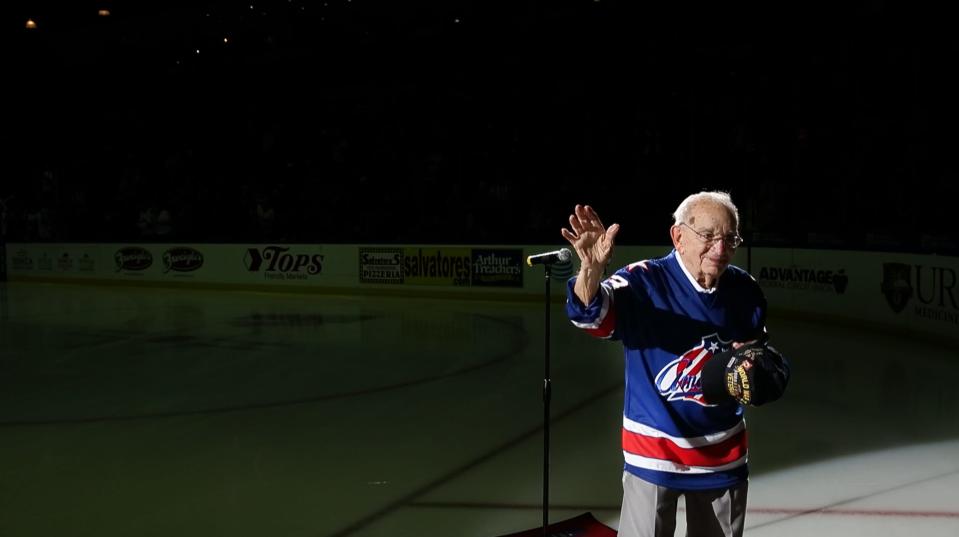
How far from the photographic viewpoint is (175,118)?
23.7 m

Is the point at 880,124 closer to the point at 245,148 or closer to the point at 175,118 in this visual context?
the point at 245,148

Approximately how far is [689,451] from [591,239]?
2.05ft

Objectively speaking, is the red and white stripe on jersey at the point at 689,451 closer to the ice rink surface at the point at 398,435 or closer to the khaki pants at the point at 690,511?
the khaki pants at the point at 690,511

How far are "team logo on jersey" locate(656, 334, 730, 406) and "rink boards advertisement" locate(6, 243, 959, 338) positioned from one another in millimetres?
5536

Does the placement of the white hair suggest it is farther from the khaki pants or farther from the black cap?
the khaki pants

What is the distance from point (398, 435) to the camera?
237 inches

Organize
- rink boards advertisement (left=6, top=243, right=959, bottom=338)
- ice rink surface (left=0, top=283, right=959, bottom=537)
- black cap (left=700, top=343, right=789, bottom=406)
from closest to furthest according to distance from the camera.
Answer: black cap (left=700, top=343, right=789, bottom=406) < ice rink surface (left=0, top=283, right=959, bottom=537) < rink boards advertisement (left=6, top=243, right=959, bottom=338)

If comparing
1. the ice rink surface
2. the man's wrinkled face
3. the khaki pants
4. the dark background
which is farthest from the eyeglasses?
the dark background

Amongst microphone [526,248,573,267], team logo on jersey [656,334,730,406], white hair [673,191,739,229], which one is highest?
white hair [673,191,739,229]

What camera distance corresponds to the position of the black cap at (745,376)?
7.09 feet

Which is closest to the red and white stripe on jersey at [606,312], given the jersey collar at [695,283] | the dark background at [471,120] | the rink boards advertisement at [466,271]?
the jersey collar at [695,283]

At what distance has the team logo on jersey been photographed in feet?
7.73

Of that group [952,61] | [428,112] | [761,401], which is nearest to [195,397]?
[761,401]

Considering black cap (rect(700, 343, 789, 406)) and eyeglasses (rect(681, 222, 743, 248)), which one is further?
eyeglasses (rect(681, 222, 743, 248))
